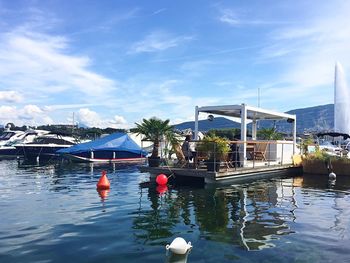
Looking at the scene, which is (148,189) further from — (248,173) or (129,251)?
(129,251)

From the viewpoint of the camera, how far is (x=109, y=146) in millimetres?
47469

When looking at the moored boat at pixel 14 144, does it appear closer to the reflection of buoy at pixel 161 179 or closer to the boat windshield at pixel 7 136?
the boat windshield at pixel 7 136

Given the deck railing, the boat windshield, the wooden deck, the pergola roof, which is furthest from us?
the boat windshield

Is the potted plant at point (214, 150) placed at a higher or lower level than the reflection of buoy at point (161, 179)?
higher

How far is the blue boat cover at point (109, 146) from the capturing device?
4550cm

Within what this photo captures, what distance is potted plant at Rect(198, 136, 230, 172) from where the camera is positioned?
68.2ft

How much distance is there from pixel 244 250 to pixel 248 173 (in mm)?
13722

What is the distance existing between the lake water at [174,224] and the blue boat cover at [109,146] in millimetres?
24810

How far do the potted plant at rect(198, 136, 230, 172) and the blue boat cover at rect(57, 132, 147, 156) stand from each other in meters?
26.3

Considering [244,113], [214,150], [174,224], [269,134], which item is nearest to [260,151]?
[244,113]

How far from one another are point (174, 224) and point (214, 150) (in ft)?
27.4

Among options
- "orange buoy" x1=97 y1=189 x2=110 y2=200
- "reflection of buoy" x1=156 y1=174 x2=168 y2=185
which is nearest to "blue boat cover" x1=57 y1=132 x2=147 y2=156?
"reflection of buoy" x1=156 y1=174 x2=168 y2=185

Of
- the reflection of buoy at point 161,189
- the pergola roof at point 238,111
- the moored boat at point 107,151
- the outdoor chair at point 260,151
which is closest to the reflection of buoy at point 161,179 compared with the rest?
the reflection of buoy at point 161,189

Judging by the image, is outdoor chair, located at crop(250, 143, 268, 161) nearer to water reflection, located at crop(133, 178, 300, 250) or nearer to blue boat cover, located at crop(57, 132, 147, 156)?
water reflection, located at crop(133, 178, 300, 250)
